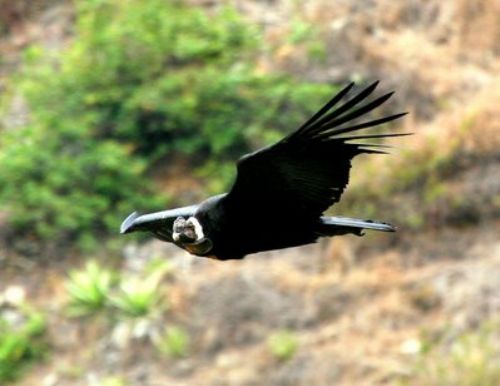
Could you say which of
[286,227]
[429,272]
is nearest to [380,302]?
[429,272]

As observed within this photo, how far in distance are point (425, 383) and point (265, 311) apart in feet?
4.95

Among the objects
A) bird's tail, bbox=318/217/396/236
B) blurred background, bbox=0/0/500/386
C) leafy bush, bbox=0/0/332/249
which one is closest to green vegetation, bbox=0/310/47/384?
blurred background, bbox=0/0/500/386

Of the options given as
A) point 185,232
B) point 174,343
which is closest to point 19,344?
point 174,343

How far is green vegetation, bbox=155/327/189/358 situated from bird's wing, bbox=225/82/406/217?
222 inches

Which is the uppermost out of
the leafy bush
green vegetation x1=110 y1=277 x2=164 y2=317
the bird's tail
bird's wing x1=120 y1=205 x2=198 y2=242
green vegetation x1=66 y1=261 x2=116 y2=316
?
the leafy bush

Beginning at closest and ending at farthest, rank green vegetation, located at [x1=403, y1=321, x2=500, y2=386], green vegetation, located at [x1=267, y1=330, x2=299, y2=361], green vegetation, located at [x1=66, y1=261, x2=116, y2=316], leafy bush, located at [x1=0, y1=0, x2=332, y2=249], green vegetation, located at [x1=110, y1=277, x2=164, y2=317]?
green vegetation, located at [x1=403, y1=321, x2=500, y2=386]
green vegetation, located at [x1=267, y1=330, x2=299, y2=361]
green vegetation, located at [x1=110, y1=277, x2=164, y2=317]
green vegetation, located at [x1=66, y1=261, x2=116, y2=316]
leafy bush, located at [x1=0, y1=0, x2=332, y2=249]

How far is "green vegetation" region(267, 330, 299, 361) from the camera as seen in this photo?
10.2 metres

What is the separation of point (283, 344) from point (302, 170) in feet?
17.9

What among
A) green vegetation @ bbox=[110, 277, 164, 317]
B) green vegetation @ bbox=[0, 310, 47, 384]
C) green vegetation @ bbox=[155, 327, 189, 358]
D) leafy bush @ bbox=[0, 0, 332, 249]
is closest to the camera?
green vegetation @ bbox=[155, 327, 189, 358]

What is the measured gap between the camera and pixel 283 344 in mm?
10219

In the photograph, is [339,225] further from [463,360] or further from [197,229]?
[463,360]

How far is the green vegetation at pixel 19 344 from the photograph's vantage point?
425 inches

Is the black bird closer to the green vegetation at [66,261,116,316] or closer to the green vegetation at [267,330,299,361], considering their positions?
the green vegetation at [267,330,299,361]

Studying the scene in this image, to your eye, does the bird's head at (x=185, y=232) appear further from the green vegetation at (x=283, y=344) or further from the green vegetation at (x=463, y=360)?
the green vegetation at (x=283, y=344)
